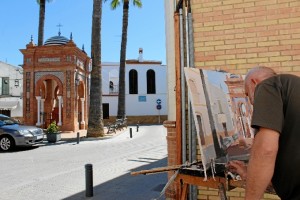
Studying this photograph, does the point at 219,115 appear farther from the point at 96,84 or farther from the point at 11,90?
the point at 11,90

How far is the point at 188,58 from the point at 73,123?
63.1 ft

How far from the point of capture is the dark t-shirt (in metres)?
1.70

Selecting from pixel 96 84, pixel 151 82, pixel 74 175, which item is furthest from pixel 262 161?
pixel 151 82

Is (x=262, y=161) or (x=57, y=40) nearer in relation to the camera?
(x=262, y=161)

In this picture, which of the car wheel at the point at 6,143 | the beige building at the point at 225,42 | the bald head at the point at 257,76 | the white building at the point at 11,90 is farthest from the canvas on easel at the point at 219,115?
the white building at the point at 11,90

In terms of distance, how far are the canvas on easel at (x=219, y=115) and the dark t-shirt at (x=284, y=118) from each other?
3.77 feet

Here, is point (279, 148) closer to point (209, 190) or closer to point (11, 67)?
point (209, 190)

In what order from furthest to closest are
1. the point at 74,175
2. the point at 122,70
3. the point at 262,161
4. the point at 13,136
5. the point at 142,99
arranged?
the point at 142,99, the point at 122,70, the point at 13,136, the point at 74,175, the point at 262,161

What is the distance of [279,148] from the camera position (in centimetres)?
174

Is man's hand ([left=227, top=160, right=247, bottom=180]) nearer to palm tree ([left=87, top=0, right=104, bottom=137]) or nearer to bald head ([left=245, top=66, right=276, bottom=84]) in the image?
bald head ([left=245, top=66, right=276, bottom=84])

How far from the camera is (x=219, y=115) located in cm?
328

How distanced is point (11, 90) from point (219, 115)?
44.9 m

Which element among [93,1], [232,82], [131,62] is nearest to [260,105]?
[232,82]

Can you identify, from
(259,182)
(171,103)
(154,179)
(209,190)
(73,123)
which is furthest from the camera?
(73,123)
